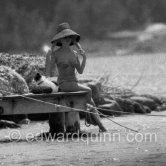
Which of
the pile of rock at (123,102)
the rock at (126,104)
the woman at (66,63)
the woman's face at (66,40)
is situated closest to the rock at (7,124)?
the pile of rock at (123,102)

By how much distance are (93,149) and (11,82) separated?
5917 mm

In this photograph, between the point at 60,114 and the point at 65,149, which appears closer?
the point at 65,149

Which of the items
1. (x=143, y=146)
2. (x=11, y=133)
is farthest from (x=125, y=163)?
(x=11, y=133)

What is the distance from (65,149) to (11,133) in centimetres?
332

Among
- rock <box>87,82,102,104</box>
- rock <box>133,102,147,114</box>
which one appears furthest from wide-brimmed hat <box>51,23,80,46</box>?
rock <box>133,102,147,114</box>

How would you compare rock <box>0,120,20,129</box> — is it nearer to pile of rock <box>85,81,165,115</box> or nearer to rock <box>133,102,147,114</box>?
pile of rock <box>85,81,165,115</box>

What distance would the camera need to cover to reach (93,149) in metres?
14.6

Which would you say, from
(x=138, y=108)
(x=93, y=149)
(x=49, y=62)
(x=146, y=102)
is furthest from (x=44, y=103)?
(x=146, y=102)

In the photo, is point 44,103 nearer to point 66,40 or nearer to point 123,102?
point 66,40

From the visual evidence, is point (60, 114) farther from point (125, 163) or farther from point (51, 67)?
point (125, 163)

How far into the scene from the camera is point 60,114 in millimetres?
16656

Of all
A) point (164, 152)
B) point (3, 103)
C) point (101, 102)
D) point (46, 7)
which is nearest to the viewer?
point (164, 152)

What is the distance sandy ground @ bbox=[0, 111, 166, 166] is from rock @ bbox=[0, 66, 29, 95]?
221 cm

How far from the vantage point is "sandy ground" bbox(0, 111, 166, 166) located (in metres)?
13.4
